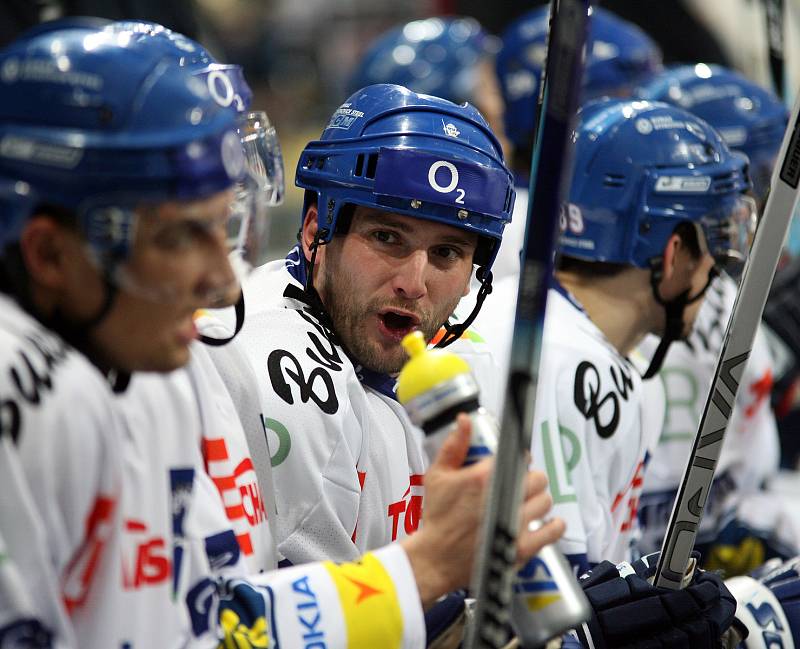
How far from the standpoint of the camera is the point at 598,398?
9.50 ft

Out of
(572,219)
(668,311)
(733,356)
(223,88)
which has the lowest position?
(668,311)

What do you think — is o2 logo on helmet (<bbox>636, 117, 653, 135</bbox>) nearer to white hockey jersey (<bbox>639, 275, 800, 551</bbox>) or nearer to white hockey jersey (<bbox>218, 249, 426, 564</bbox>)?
white hockey jersey (<bbox>639, 275, 800, 551</bbox>)

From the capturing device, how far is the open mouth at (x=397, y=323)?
101 inches

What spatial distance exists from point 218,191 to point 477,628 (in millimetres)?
664

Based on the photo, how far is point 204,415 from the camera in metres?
1.87

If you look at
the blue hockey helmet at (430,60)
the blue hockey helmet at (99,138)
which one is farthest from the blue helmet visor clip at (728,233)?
the blue hockey helmet at (430,60)

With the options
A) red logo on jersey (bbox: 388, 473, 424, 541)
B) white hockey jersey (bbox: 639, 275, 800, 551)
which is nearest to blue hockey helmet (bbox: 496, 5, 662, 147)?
white hockey jersey (bbox: 639, 275, 800, 551)

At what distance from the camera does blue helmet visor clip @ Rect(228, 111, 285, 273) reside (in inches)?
75.5

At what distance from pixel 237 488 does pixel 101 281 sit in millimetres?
556

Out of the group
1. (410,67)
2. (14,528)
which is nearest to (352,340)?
(14,528)

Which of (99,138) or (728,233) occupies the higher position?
(99,138)

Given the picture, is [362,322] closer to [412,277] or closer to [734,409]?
[412,277]

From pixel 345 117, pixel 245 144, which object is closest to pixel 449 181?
pixel 345 117

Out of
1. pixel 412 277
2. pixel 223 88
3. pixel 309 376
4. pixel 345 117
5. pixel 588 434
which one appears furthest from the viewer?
pixel 588 434
